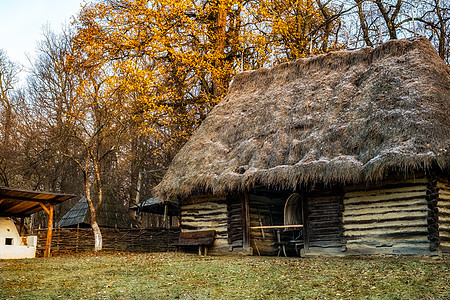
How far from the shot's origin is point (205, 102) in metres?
24.1

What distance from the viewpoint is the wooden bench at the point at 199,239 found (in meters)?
17.4

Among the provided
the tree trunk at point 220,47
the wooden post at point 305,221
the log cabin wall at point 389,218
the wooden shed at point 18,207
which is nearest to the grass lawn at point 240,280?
the log cabin wall at point 389,218

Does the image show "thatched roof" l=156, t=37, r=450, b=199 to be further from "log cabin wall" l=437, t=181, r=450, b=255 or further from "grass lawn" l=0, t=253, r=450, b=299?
"grass lawn" l=0, t=253, r=450, b=299

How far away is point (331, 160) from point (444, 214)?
3255 millimetres

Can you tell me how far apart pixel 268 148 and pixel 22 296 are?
30.4ft

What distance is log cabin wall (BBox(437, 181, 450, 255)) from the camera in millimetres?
12961

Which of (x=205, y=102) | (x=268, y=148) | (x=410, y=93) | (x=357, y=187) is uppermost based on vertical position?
(x=205, y=102)

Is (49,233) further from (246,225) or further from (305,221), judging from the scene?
(305,221)

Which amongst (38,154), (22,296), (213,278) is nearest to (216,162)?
(213,278)

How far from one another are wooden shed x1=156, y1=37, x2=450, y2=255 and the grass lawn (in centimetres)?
126

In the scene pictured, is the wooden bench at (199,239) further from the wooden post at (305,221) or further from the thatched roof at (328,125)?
the wooden post at (305,221)

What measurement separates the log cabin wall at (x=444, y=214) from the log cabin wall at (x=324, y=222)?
263cm

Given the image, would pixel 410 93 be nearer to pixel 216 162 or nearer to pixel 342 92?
pixel 342 92

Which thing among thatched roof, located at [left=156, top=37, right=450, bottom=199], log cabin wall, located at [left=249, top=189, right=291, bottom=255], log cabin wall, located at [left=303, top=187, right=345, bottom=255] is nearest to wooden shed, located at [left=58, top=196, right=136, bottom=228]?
thatched roof, located at [left=156, top=37, right=450, bottom=199]
